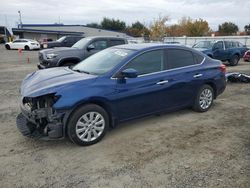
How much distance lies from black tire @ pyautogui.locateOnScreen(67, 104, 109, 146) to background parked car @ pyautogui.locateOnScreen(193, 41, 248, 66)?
12.1m

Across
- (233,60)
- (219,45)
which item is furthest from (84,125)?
(233,60)

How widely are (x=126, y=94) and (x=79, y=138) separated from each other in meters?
1.13

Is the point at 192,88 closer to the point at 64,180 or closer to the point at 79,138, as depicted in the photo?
the point at 79,138

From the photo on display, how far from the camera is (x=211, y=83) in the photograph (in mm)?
6582

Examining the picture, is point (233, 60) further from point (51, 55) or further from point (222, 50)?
point (51, 55)

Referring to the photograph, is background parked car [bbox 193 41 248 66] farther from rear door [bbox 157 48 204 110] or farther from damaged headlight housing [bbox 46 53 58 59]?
rear door [bbox 157 48 204 110]

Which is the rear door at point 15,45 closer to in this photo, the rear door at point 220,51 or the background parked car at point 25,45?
the background parked car at point 25,45

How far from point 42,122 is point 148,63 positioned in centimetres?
227

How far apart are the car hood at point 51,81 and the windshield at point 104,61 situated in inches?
10.3

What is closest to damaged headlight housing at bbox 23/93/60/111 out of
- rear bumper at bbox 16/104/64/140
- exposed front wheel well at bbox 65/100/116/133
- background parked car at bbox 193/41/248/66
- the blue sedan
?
the blue sedan

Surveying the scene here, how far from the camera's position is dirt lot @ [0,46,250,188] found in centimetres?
367

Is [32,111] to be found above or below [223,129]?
above

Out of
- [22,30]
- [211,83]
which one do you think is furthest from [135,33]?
[211,83]

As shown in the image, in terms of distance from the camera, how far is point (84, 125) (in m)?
4.59
